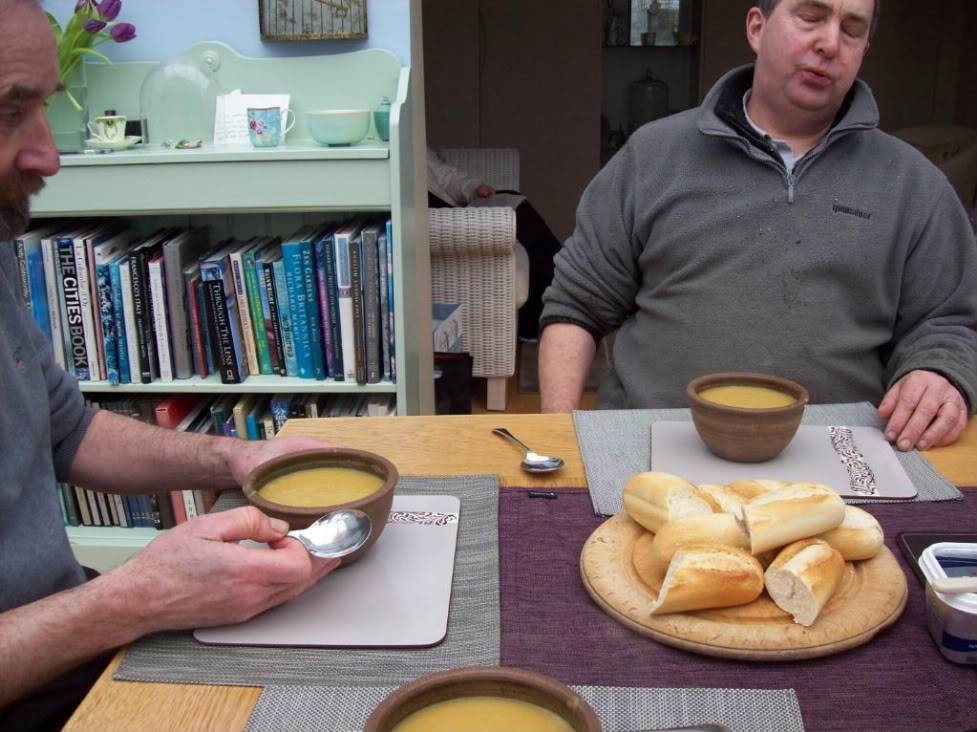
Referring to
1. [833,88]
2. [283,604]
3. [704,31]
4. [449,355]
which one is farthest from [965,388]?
[704,31]

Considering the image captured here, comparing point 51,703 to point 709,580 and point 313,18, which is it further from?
point 313,18

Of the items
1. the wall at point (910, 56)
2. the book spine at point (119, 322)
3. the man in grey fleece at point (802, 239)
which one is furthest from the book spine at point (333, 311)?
the wall at point (910, 56)

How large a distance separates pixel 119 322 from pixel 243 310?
12.2 inches

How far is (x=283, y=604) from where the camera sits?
827mm

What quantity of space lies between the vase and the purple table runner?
1843 millimetres

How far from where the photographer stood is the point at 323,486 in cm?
94

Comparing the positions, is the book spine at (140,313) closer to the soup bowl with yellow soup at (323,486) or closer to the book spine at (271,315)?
the book spine at (271,315)

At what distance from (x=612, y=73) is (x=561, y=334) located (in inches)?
192

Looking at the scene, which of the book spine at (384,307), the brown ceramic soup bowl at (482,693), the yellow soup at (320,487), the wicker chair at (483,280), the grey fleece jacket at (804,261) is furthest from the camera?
the wicker chair at (483,280)

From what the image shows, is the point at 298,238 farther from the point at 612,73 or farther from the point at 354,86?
the point at 612,73

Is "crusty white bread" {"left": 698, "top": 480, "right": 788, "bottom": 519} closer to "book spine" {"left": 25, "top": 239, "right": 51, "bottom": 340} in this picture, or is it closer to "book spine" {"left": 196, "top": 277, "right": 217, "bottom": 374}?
"book spine" {"left": 196, "top": 277, "right": 217, "bottom": 374}

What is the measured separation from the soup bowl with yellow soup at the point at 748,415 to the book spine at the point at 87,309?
1.69m

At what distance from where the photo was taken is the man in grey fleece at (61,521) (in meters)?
0.79

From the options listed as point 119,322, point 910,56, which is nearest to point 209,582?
point 119,322
